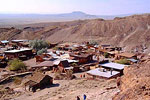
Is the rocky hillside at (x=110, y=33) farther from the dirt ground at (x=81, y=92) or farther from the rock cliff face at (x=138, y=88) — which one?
the rock cliff face at (x=138, y=88)

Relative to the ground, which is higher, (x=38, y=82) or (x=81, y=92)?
(x=81, y=92)

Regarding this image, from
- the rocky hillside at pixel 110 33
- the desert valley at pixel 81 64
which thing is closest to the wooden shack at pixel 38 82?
the desert valley at pixel 81 64

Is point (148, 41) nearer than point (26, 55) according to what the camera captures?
No

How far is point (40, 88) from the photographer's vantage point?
795 inches

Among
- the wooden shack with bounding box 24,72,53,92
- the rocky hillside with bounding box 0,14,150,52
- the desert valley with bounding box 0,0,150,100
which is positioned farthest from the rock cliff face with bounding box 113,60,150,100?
the rocky hillside with bounding box 0,14,150,52

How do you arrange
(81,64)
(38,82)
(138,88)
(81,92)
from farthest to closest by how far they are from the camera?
(81,64) < (38,82) < (81,92) < (138,88)

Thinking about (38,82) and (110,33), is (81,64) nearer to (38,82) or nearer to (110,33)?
(38,82)

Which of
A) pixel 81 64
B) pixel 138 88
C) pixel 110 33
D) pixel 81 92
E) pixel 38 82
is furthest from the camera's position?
pixel 110 33

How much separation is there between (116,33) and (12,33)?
42.9m

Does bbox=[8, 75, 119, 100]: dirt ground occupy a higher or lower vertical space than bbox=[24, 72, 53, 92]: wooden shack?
higher

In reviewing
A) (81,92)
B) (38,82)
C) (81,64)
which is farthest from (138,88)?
(81,64)

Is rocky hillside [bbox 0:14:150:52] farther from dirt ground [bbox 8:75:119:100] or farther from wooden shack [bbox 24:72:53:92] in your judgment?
dirt ground [bbox 8:75:119:100]

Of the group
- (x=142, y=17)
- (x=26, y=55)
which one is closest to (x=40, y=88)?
(x=26, y=55)

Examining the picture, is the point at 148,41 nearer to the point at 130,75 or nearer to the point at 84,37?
the point at 84,37
